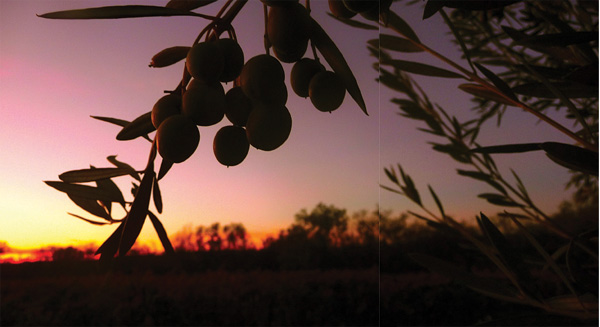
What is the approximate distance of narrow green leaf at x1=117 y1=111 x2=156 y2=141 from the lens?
0.26 metres

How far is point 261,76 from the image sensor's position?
8.3 inches

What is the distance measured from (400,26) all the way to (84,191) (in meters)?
0.26

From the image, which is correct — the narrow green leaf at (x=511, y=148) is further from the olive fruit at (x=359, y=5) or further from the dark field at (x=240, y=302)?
the dark field at (x=240, y=302)

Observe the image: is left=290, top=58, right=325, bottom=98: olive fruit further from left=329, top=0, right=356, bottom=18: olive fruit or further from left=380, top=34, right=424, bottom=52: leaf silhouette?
left=380, top=34, right=424, bottom=52: leaf silhouette

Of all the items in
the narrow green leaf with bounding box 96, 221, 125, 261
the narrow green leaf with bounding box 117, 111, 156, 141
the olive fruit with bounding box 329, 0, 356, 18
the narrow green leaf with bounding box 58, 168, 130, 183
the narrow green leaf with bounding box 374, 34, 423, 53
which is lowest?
the narrow green leaf with bounding box 96, 221, 125, 261

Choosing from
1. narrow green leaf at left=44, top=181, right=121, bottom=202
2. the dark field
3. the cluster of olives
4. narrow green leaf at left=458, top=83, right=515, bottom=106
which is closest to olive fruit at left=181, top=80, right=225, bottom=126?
the cluster of olives

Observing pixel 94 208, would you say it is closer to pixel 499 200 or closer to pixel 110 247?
pixel 110 247

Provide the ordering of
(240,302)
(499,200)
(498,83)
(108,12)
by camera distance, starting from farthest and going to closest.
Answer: (240,302) → (499,200) → (498,83) → (108,12)

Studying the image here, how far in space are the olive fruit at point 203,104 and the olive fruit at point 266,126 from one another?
0.02 meters

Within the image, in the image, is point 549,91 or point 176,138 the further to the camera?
point 549,91

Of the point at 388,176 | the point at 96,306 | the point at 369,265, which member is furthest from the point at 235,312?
the point at 388,176

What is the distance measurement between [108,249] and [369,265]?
3.58 m

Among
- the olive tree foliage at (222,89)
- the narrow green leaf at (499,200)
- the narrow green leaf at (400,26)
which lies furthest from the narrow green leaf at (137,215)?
the narrow green leaf at (499,200)

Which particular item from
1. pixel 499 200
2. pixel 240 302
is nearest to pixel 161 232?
pixel 499 200
